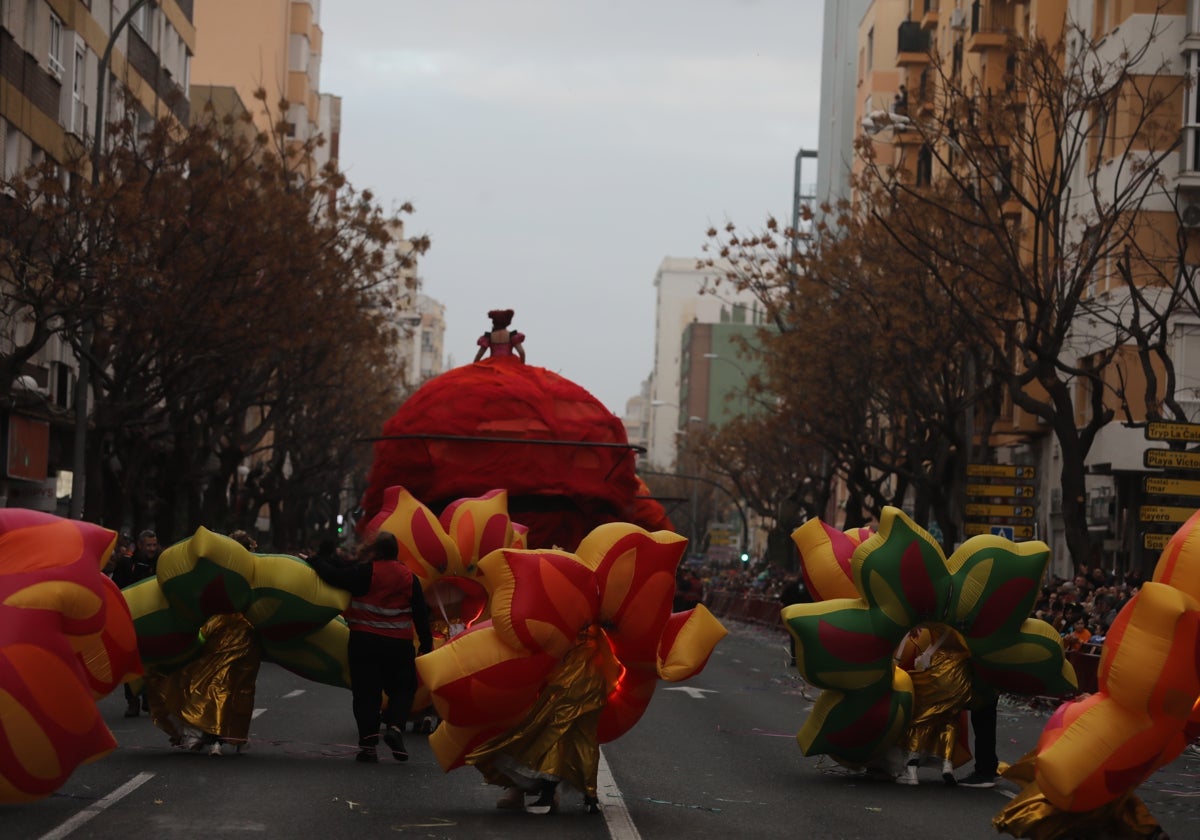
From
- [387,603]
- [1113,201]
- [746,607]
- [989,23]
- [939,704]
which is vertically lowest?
[746,607]

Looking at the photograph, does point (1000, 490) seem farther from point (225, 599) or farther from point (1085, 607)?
point (225, 599)

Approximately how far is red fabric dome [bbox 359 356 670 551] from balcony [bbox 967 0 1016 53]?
39.2 metres

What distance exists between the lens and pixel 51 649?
32.2ft

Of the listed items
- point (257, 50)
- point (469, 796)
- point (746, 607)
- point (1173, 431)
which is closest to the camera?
point (469, 796)

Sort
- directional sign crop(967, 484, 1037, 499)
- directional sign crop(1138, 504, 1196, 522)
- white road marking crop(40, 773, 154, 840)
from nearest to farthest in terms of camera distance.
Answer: white road marking crop(40, 773, 154, 840), directional sign crop(1138, 504, 1196, 522), directional sign crop(967, 484, 1037, 499)

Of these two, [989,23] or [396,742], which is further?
[989,23]

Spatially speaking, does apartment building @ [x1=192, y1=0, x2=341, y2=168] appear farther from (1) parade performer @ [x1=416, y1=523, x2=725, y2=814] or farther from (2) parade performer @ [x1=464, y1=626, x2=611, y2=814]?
(2) parade performer @ [x1=464, y1=626, x2=611, y2=814]

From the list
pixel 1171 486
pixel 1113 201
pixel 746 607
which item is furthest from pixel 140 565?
pixel 746 607

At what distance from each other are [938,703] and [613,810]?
2.87 m

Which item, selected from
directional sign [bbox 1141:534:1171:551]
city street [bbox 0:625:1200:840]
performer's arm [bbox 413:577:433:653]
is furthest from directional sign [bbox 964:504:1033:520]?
performer's arm [bbox 413:577:433:653]

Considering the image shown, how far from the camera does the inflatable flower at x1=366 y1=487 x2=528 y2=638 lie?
15578mm

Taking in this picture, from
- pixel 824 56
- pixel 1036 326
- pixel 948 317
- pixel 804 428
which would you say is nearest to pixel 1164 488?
pixel 1036 326

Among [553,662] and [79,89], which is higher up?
[79,89]

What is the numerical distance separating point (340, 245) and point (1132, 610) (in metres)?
29.2
